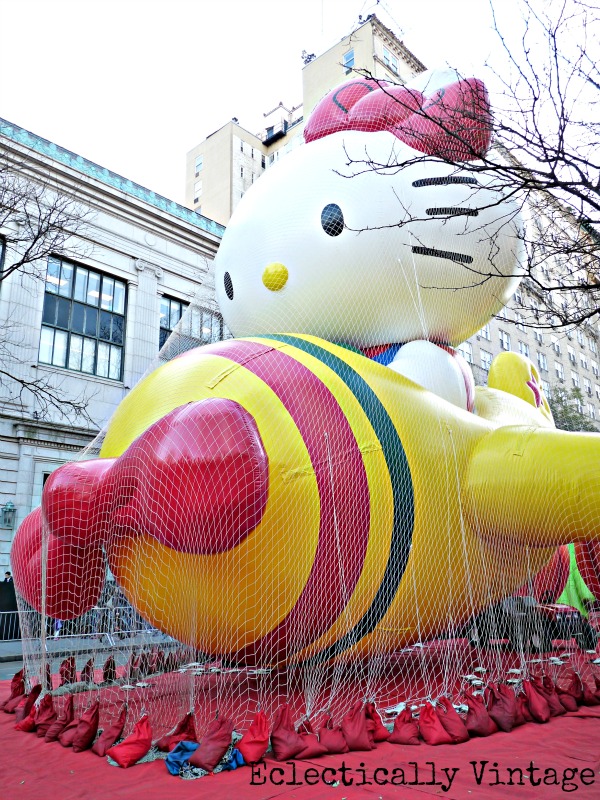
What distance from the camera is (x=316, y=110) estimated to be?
7090mm

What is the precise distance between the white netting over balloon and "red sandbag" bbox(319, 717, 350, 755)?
0.56m

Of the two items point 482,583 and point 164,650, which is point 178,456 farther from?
point 164,650

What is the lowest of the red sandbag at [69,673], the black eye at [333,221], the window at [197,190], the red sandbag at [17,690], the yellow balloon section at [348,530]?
the red sandbag at [17,690]

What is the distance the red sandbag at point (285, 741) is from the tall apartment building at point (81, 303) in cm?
1218

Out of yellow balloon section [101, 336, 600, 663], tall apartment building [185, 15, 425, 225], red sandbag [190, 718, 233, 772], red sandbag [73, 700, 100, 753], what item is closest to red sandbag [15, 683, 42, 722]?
red sandbag [73, 700, 100, 753]

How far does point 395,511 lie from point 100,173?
18.0 metres

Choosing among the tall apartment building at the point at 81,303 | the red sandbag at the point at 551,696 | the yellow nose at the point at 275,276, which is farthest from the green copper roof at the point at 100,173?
the red sandbag at the point at 551,696

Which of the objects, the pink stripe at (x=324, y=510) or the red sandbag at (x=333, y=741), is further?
the pink stripe at (x=324, y=510)

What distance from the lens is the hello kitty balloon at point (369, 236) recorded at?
6.02 m

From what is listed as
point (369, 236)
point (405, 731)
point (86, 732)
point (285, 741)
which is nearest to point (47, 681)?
point (86, 732)

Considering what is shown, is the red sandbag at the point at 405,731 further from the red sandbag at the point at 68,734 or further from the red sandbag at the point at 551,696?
the red sandbag at the point at 68,734

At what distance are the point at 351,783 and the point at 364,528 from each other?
163 cm

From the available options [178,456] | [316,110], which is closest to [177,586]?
[178,456]

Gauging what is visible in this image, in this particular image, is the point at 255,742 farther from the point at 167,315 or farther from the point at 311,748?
the point at 167,315
